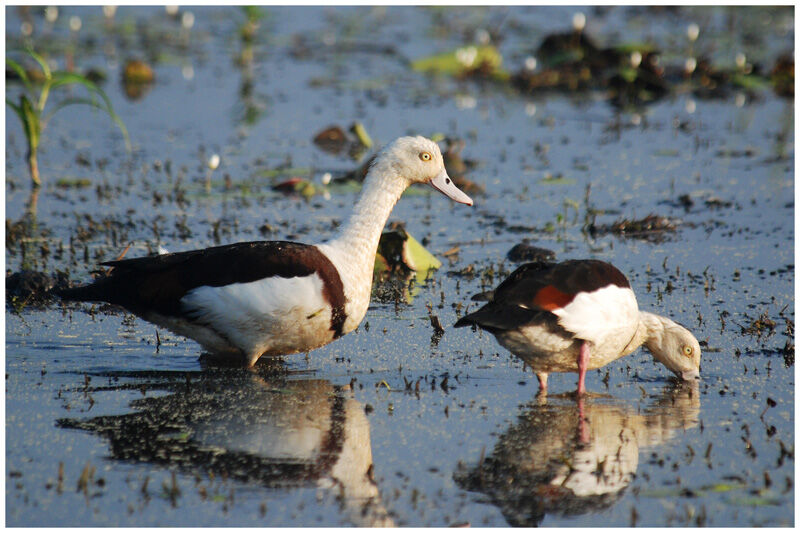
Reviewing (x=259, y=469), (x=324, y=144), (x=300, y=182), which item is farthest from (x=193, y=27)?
(x=259, y=469)

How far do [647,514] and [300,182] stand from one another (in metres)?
6.59

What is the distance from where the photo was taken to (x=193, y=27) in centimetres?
2030

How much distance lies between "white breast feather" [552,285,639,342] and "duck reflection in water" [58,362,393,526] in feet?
3.74

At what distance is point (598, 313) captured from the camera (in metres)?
5.57

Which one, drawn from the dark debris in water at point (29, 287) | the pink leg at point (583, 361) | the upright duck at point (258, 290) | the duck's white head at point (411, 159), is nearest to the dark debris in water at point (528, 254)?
the duck's white head at point (411, 159)

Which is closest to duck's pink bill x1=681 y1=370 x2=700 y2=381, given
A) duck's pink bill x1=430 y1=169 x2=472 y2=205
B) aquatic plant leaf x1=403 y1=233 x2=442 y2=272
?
duck's pink bill x1=430 y1=169 x2=472 y2=205

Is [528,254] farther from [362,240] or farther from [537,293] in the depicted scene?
[537,293]

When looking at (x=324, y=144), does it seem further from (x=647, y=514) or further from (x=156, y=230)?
(x=647, y=514)

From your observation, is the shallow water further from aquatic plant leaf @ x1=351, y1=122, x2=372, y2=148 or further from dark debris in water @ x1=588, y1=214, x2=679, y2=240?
aquatic plant leaf @ x1=351, y1=122, x2=372, y2=148

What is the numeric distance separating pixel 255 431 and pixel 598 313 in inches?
71.4

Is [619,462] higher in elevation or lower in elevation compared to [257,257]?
lower

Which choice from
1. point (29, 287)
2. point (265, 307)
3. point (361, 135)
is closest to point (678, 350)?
point (265, 307)

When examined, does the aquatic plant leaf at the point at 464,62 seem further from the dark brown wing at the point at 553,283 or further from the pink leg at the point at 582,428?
the pink leg at the point at 582,428

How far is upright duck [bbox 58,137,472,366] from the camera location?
→ 19.2 feet
